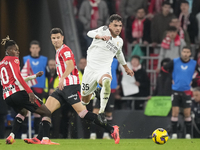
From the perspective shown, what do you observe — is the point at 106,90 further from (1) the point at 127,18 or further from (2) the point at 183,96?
(1) the point at 127,18

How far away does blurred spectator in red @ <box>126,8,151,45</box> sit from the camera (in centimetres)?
1248

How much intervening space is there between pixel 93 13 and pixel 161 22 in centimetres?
184

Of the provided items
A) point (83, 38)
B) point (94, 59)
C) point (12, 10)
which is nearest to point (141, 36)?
point (83, 38)

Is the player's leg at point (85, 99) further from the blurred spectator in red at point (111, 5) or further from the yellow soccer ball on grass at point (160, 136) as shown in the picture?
the blurred spectator in red at point (111, 5)

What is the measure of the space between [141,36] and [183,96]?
8.26 ft

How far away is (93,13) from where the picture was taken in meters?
12.8

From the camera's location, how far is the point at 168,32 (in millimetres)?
12078

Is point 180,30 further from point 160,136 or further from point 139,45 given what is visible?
point 160,136

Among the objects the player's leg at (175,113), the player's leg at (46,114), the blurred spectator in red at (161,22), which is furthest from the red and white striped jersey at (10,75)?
the blurred spectator in red at (161,22)

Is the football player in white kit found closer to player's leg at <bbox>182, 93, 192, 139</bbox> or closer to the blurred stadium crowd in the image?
the blurred stadium crowd

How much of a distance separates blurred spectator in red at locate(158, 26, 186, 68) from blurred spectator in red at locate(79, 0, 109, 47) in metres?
1.78

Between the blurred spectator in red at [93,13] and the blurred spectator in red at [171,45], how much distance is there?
1.78 m

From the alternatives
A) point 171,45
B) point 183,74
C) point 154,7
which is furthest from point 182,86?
point 154,7

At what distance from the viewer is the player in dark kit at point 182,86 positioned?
1077 cm
